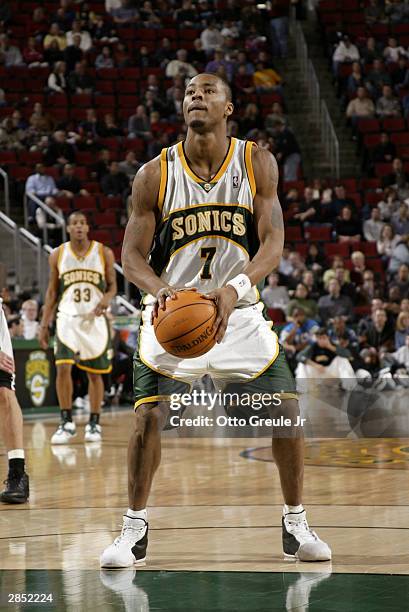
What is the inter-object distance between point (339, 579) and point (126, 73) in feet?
51.5

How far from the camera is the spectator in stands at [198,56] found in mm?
19438

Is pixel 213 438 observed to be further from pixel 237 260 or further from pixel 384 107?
pixel 384 107

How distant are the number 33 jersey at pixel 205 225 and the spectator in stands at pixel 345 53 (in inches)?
618

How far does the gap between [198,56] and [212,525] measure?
15.2m

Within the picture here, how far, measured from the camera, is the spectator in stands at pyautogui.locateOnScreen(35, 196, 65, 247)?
603 inches

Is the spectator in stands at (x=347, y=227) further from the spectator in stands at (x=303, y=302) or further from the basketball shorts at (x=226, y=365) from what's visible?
the basketball shorts at (x=226, y=365)

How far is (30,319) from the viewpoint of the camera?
12.9 metres

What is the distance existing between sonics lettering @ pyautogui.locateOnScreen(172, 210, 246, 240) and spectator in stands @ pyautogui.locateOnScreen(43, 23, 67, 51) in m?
15.1

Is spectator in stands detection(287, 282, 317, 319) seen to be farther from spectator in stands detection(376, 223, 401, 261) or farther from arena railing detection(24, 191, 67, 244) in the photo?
arena railing detection(24, 191, 67, 244)

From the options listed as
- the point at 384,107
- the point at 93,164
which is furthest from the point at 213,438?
the point at 384,107

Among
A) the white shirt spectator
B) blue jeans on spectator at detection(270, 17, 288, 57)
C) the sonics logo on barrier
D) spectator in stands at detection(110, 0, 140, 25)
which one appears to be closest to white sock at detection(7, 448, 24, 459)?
the sonics logo on barrier

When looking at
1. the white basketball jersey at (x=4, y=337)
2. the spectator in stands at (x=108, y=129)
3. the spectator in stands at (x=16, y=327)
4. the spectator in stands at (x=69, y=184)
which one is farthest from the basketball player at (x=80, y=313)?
the spectator in stands at (x=108, y=129)

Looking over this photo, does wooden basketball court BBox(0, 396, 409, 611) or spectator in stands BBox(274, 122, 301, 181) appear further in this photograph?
spectator in stands BBox(274, 122, 301, 181)

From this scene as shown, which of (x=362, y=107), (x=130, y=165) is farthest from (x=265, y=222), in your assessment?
(x=362, y=107)
